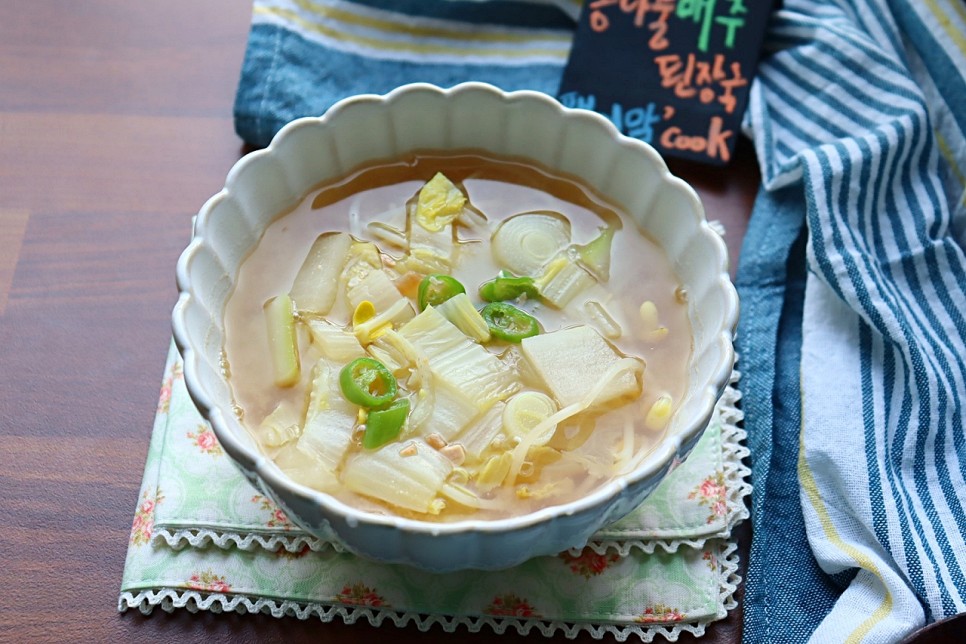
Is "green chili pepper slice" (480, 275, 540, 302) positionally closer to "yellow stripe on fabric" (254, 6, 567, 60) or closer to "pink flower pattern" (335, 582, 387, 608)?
"pink flower pattern" (335, 582, 387, 608)

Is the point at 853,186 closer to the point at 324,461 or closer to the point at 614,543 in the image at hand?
the point at 614,543

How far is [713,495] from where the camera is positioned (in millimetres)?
1620

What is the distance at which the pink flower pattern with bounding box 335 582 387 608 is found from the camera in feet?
4.93

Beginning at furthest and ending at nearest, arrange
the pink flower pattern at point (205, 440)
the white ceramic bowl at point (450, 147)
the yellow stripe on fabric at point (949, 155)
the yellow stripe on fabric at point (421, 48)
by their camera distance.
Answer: the yellow stripe on fabric at point (421, 48)
the yellow stripe on fabric at point (949, 155)
the pink flower pattern at point (205, 440)
the white ceramic bowl at point (450, 147)

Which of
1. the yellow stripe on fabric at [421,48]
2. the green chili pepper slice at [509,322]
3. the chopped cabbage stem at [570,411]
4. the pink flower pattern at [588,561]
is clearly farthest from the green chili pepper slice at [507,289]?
the yellow stripe on fabric at [421,48]

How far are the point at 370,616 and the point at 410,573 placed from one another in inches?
3.4

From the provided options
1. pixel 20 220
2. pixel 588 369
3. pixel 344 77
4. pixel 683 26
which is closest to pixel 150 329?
pixel 20 220

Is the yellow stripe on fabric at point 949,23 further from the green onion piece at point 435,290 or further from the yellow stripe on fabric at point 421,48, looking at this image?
the green onion piece at point 435,290

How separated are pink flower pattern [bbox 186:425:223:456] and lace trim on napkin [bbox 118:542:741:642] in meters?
0.23

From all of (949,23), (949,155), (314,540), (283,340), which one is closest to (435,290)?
(283,340)

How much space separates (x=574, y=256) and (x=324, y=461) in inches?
21.9

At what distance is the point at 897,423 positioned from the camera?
171 centimetres

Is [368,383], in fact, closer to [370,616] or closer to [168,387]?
[370,616]

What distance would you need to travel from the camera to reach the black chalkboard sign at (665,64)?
207cm
